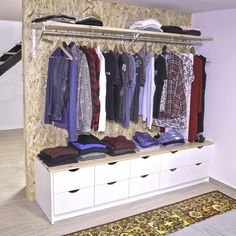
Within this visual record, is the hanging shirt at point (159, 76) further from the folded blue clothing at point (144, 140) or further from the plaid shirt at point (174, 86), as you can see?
the folded blue clothing at point (144, 140)

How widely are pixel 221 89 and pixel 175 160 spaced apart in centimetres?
101

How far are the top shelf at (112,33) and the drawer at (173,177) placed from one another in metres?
1.51

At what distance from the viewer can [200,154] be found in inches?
143

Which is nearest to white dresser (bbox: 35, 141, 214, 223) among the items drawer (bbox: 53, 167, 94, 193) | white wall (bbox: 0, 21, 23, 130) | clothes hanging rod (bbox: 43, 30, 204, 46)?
drawer (bbox: 53, 167, 94, 193)

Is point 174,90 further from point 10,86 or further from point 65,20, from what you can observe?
point 10,86

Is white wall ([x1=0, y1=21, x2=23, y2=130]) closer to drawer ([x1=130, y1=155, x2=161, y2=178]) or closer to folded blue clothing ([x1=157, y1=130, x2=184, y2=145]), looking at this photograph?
folded blue clothing ([x1=157, y1=130, x2=184, y2=145])

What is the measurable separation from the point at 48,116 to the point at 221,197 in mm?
2101

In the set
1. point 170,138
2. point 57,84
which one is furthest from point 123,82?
point 170,138

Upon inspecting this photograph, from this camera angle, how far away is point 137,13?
344cm

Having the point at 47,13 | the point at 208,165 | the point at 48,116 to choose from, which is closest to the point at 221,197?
the point at 208,165

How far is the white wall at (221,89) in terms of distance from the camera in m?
3.41

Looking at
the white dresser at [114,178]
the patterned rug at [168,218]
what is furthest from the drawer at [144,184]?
the patterned rug at [168,218]

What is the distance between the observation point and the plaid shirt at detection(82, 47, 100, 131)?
9.47 feet

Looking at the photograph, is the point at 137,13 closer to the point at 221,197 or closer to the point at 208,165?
the point at 208,165
